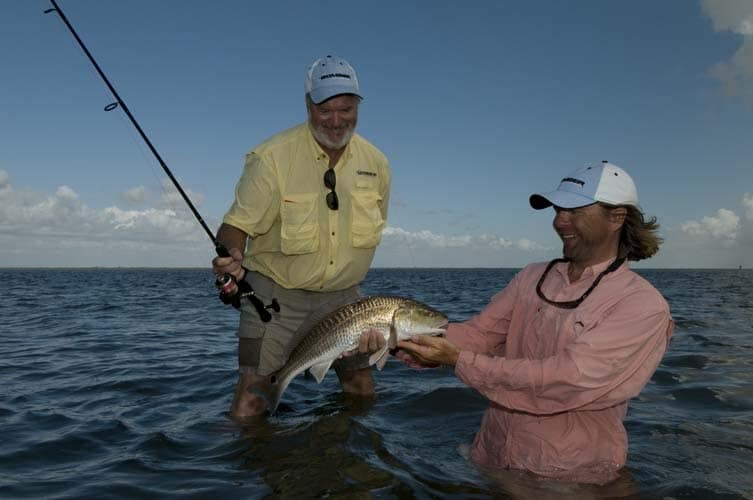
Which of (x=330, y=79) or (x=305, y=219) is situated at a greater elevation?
(x=330, y=79)

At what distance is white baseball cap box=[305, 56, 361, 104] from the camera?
592cm

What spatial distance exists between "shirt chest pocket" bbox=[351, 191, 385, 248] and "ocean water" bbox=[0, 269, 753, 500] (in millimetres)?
2133

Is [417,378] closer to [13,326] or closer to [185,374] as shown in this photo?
[185,374]

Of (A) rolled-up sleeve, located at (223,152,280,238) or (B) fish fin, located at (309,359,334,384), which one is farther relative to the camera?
(A) rolled-up sleeve, located at (223,152,280,238)

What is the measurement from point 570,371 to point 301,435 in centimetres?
363

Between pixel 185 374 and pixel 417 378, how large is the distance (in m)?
3.98

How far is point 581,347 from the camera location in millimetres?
4246

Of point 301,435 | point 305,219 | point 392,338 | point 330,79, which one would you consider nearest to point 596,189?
point 392,338

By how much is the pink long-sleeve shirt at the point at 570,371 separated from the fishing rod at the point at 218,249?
2.34 meters

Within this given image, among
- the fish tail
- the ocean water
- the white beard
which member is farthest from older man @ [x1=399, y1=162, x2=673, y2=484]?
the white beard

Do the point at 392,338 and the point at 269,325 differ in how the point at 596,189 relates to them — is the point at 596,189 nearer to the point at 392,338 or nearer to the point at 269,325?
the point at 392,338

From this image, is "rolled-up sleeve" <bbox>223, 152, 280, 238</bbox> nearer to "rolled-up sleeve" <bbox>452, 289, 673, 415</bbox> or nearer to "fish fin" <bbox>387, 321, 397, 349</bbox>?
"fish fin" <bbox>387, 321, 397, 349</bbox>

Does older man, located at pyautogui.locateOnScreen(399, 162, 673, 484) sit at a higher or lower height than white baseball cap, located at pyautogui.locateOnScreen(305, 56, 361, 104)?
lower

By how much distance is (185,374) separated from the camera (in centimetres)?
1088
